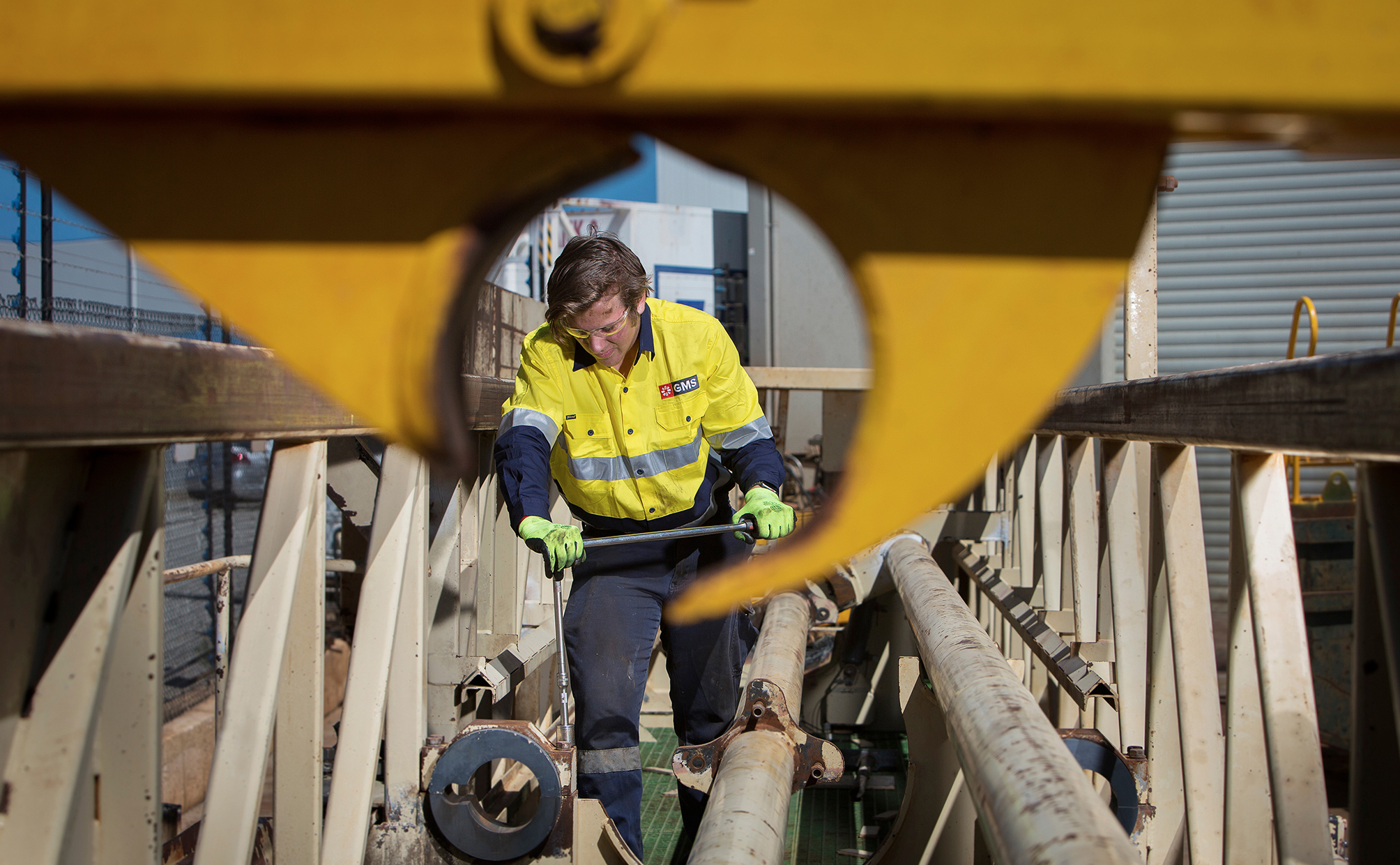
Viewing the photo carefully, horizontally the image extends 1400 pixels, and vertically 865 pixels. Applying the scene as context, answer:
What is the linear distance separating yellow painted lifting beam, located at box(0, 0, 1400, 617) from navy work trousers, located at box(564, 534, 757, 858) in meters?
2.23

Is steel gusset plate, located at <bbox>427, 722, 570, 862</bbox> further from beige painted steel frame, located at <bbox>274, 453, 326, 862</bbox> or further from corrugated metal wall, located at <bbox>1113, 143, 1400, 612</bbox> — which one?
corrugated metal wall, located at <bbox>1113, 143, 1400, 612</bbox>

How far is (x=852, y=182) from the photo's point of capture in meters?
0.64

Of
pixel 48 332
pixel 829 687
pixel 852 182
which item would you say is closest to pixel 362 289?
pixel 852 182

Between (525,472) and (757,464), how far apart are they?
0.71m

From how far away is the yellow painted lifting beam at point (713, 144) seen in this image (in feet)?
1.92

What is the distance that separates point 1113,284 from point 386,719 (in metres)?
2.08

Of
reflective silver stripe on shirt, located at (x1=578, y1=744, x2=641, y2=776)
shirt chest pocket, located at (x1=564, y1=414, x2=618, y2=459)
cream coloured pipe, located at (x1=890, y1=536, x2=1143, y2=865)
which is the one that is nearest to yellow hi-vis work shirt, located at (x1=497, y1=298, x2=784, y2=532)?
shirt chest pocket, located at (x1=564, y1=414, x2=618, y2=459)

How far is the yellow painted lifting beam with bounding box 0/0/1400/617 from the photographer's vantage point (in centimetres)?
59

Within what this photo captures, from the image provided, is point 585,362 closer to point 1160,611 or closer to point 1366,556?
→ point 1160,611

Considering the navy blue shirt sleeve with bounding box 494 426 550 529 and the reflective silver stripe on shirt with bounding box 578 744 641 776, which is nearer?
the navy blue shirt sleeve with bounding box 494 426 550 529

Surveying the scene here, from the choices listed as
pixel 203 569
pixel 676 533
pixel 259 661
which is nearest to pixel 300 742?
pixel 259 661

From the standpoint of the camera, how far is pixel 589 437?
9.19 ft

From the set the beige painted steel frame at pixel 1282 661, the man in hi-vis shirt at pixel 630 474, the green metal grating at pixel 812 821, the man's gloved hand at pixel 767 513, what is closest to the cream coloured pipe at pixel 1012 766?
the beige painted steel frame at pixel 1282 661

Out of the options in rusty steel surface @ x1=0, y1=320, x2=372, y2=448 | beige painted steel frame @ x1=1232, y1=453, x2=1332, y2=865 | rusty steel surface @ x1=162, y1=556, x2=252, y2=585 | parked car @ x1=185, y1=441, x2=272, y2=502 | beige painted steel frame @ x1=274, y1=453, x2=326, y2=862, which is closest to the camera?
rusty steel surface @ x1=0, y1=320, x2=372, y2=448
